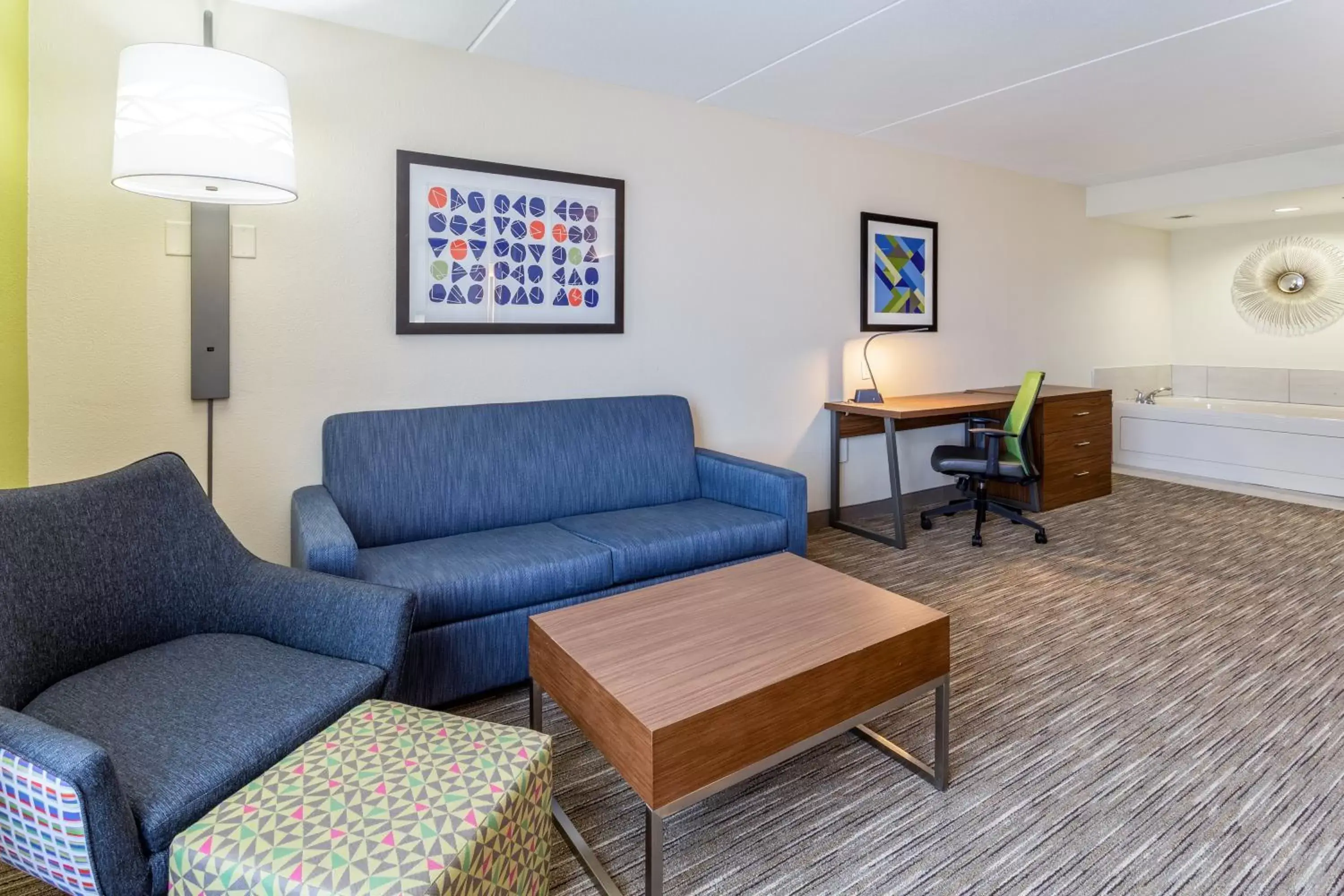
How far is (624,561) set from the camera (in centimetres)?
248

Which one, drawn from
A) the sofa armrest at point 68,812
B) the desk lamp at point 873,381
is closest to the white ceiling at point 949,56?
the desk lamp at point 873,381

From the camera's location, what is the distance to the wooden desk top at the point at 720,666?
4.69 ft

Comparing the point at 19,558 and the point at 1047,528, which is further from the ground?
the point at 19,558

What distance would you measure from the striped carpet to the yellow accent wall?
124cm

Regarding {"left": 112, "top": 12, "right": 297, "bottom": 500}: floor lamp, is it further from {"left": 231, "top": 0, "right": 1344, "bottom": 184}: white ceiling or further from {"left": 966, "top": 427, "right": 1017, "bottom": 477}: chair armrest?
{"left": 966, "top": 427, "right": 1017, "bottom": 477}: chair armrest

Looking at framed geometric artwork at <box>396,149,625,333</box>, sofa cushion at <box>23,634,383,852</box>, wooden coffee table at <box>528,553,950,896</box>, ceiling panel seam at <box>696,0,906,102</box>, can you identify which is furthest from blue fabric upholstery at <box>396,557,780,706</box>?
ceiling panel seam at <box>696,0,906,102</box>

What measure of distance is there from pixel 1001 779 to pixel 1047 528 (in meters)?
2.79

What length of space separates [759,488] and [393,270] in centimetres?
166

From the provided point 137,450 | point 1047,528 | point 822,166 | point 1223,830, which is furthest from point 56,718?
point 1047,528

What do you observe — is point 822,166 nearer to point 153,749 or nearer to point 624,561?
point 624,561

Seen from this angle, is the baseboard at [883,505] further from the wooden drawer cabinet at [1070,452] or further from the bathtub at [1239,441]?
the bathtub at [1239,441]

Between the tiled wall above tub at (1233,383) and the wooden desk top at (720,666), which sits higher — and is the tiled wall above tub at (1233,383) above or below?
above

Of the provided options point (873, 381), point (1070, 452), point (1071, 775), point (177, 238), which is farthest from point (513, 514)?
point (1070, 452)

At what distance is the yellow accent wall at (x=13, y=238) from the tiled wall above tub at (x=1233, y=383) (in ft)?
20.2
